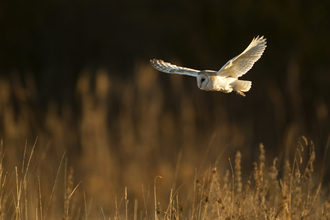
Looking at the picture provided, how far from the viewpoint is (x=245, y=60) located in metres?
1.24

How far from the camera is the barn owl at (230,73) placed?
1015mm

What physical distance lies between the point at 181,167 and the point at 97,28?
801 centimetres

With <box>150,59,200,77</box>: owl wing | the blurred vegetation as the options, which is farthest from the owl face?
the blurred vegetation

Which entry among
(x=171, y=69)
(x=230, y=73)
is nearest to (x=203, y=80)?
(x=230, y=73)

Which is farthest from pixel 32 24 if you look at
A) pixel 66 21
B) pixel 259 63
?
pixel 259 63

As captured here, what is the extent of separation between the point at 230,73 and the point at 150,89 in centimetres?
350

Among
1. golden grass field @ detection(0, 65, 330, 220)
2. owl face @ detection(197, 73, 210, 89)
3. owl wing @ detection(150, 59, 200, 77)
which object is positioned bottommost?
golden grass field @ detection(0, 65, 330, 220)

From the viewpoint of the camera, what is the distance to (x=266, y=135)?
6.15 meters

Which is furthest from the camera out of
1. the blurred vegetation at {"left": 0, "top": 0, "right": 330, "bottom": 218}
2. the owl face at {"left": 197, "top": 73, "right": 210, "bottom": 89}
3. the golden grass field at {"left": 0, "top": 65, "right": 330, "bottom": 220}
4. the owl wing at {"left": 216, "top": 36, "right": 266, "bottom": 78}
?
the blurred vegetation at {"left": 0, "top": 0, "right": 330, "bottom": 218}

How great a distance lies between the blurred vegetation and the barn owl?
0.69 m

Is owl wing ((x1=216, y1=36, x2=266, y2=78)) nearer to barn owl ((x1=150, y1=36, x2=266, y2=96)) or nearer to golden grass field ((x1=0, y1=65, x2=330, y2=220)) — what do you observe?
barn owl ((x1=150, y1=36, x2=266, y2=96))

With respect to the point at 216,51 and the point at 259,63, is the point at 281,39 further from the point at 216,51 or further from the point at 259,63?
the point at 216,51

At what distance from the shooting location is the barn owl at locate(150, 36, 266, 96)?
3.33ft

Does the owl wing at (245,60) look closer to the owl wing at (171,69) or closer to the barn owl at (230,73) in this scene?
the barn owl at (230,73)
